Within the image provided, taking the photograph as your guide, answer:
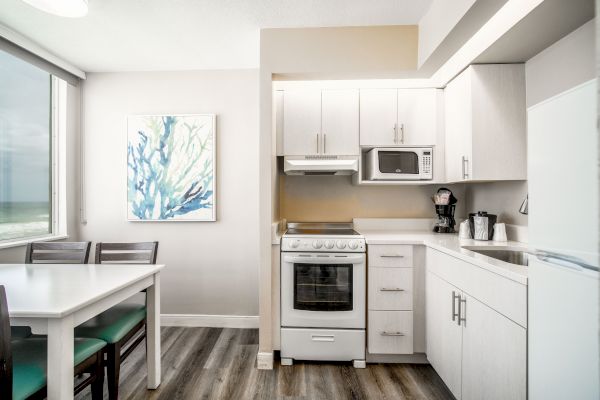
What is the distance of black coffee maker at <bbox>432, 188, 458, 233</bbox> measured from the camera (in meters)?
2.62

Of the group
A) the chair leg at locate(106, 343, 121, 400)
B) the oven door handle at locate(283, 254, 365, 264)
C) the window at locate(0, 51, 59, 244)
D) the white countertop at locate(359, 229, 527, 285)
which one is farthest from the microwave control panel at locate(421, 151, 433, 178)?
the window at locate(0, 51, 59, 244)

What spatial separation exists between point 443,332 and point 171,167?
2.71 meters

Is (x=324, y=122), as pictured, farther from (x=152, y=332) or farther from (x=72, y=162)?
(x=72, y=162)

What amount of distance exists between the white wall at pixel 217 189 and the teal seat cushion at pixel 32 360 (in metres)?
1.41

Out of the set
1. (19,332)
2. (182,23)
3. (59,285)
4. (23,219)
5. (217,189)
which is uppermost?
(182,23)

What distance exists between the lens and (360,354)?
2189mm

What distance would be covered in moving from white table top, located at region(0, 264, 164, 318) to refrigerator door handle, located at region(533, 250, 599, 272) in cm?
179

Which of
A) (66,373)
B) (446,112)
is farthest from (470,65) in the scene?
(66,373)

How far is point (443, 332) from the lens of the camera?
1888 millimetres

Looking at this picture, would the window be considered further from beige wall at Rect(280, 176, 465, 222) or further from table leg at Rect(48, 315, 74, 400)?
beige wall at Rect(280, 176, 465, 222)

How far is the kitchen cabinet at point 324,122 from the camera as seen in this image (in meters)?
2.55

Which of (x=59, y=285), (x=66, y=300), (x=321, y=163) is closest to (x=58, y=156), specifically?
(x=59, y=285)

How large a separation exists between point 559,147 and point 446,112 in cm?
173

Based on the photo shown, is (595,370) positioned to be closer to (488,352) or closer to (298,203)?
(488,352)
